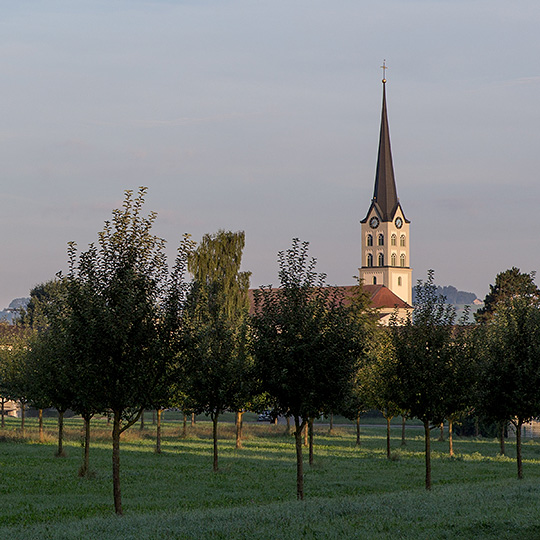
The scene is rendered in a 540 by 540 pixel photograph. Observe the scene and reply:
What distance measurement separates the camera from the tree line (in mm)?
19672

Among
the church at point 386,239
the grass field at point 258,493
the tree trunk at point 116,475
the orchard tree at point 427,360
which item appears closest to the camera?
the grass field at point 258,493

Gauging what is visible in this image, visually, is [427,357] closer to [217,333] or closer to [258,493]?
[258,493]

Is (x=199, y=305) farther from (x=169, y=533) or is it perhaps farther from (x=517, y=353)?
(x=517, y=353)

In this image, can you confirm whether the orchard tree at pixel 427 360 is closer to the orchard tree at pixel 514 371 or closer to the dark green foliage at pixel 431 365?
the dark green foliage at pixel 431 365

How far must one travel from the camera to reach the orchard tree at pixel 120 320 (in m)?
19.4

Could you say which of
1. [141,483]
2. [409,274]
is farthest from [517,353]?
[409,274]

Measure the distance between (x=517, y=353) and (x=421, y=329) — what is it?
233 inches

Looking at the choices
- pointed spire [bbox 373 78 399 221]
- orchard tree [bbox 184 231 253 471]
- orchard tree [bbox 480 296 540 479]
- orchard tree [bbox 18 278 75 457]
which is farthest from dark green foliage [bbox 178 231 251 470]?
pointed spire [bbox 373 78 399 221]

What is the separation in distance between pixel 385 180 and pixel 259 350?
478 ft

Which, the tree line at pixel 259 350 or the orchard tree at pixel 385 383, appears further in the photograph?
the orchard tree at pixel 385 383

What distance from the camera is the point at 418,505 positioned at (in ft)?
64.7

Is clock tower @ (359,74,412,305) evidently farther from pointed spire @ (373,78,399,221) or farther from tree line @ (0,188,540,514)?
tree line @ (0,188,540,514)

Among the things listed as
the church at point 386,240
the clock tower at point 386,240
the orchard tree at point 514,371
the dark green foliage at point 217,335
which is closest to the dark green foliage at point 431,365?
the orchard tree at point 514,371

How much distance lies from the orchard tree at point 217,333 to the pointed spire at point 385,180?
107 metres
